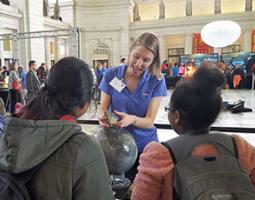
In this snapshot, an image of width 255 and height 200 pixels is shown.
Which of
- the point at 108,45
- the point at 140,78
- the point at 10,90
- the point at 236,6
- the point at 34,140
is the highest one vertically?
the point at 236,6

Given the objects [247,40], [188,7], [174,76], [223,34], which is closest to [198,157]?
[223,34]

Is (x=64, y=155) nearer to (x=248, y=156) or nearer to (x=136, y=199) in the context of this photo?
(x=136, y=199)

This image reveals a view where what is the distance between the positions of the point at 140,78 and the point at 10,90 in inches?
296

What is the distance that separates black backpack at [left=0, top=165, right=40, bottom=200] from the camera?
855 millimetres

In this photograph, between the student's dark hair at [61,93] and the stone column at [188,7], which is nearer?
the student's dark hair at [61,93]

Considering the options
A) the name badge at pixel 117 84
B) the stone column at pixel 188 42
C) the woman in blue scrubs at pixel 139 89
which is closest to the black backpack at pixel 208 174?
the woman in blue scrubs at pixel 139 89

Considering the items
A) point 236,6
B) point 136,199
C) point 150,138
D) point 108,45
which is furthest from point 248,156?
point 236,6

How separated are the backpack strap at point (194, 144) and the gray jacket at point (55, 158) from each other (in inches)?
10.7

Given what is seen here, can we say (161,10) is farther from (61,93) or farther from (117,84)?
(61,93)

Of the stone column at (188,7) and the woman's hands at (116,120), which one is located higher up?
the stone column at (188,7)

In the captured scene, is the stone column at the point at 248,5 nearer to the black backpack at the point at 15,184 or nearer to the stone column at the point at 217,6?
the stone column at the point at 217,6

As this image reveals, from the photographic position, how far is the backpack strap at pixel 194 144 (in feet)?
3.34

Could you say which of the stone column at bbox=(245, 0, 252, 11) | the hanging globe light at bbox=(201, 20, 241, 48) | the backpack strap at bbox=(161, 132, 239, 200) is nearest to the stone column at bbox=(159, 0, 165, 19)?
the stone column at bbox=(245, 0, 252, 11)

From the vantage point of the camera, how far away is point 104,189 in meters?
0.94
